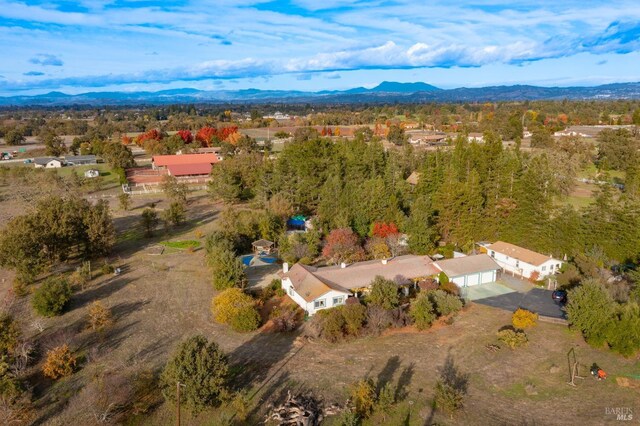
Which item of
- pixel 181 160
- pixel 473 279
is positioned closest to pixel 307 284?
pixel 473 279

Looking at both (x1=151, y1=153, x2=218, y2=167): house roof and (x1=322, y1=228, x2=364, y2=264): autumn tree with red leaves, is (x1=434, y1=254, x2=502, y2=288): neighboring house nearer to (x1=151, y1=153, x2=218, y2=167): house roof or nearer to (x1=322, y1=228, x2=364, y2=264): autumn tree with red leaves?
(x1=322, y1=228, x2=364, y2=264): autumn tree with red leaves

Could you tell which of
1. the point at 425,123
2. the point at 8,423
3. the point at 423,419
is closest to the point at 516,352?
the point at 423,419

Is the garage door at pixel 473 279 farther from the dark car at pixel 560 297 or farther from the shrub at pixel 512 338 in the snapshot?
the shrub at pixel 512 338

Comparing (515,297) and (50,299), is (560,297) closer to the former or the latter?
(515,297)

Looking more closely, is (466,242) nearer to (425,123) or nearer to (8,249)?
(8,249)

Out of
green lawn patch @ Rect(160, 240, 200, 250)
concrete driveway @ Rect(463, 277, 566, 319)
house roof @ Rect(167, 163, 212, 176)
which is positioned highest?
house roof @ Rect(167, 163, 212, 176)

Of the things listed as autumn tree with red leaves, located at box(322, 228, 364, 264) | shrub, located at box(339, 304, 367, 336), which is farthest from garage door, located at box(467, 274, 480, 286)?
shrub, located at box(339, 304, 367, 336)

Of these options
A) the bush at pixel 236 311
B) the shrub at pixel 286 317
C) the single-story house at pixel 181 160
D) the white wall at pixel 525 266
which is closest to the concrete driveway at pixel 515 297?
the white wall at pixel 525 266

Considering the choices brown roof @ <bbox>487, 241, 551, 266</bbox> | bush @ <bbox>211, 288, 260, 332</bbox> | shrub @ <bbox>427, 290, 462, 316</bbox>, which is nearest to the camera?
bush @ <bbox>211, 288, 260, 332</bbox>
